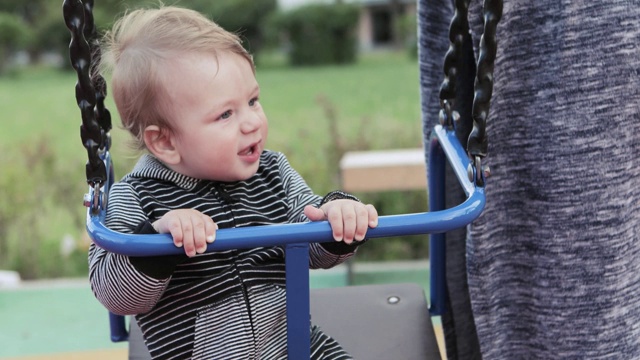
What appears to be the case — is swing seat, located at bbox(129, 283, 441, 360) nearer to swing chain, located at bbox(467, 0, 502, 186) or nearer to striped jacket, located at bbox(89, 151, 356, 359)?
striped jacket, located at bbox(89, 151, 356, 359)

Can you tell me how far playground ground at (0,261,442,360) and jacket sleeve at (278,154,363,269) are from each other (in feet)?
3.89

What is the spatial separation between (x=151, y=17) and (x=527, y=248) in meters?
0.68

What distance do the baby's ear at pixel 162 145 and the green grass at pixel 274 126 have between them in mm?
100

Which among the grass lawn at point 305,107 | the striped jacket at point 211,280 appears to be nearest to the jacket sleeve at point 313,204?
the striped jacket at point 211,280

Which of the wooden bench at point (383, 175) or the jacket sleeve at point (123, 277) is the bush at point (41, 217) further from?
the jacket sleeve at point (123, 277)

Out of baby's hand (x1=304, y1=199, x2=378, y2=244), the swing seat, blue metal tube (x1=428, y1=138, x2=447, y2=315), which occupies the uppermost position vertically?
baby's hand (x1=304, y1=199, x2=378, y2=244)

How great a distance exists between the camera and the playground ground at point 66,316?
2.42 meters

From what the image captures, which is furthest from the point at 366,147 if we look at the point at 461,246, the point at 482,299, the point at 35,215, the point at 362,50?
the point at 362,50

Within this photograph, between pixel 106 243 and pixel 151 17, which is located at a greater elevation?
pixel 151 17

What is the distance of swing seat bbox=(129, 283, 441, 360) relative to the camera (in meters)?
1.29

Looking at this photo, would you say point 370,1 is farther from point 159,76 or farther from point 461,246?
point 159,76

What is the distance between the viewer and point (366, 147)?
12.0 ft

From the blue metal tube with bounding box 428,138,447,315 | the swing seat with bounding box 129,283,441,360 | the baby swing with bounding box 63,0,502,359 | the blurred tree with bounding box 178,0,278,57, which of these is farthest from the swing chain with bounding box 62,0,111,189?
the blurred tree with bounding box 178,0,278,57

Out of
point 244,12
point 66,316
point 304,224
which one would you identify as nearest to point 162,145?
point 304,224
